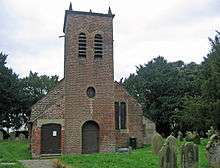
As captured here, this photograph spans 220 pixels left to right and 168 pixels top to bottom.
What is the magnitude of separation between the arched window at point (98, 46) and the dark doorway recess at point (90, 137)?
216 inches

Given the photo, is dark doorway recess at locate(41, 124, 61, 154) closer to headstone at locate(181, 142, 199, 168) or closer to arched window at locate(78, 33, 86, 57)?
arched window at locate(78, 33, 86, 57)

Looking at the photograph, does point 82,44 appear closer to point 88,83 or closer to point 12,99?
point 88,83

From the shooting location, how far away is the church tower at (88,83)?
2914 centimetres

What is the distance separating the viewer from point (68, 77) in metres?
29.4

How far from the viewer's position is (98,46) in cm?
3059

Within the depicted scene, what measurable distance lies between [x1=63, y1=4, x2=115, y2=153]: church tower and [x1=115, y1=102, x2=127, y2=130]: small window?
4.58 feet

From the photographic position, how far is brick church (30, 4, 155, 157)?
94.0ft

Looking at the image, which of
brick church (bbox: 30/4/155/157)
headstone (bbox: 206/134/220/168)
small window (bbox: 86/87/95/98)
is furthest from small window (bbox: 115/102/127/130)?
headstone (bbox: 206/134/220/168)

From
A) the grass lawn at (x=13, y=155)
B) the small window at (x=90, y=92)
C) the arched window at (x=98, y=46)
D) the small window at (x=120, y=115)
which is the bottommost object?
the grass lawn at (x=13, y=155)

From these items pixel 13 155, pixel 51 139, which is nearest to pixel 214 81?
pixel 51 139

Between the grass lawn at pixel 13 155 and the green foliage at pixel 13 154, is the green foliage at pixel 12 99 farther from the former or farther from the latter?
the grass lawn at pixel 13 155

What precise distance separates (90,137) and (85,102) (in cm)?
280

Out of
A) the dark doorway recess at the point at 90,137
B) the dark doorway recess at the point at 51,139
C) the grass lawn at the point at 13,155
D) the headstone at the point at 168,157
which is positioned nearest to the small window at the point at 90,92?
the dark doorway recess at the point at 90,137

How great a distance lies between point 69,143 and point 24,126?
109ft
